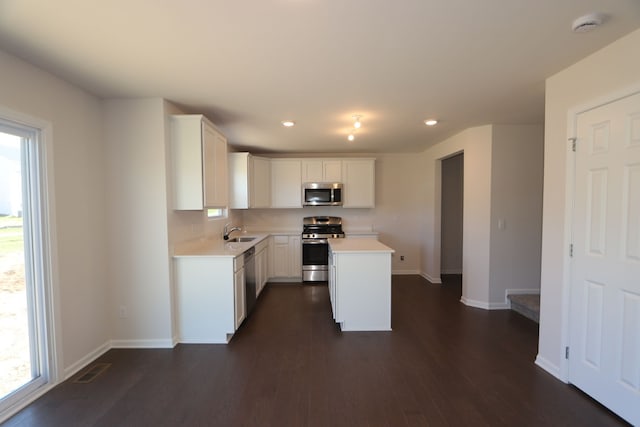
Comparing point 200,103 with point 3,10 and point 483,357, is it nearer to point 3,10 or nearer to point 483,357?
point 3,10

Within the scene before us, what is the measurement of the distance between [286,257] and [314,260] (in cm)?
54

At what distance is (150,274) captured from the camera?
2.72m

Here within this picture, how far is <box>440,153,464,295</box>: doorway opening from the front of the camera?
5.59 metres

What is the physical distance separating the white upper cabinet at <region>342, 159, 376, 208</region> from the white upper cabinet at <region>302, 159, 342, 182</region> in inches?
6.2

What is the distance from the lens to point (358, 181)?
530 centimetres

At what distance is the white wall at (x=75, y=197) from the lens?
207 centimetres

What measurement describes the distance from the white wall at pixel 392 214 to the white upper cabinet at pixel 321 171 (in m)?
0.38

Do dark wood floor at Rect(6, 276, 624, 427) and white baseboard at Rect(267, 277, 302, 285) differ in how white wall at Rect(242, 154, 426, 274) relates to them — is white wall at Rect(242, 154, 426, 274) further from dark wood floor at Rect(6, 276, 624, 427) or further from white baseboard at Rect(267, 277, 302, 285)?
dark wood floor at Rect(6, 276, 624, 427)

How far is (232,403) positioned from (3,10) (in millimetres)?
2768

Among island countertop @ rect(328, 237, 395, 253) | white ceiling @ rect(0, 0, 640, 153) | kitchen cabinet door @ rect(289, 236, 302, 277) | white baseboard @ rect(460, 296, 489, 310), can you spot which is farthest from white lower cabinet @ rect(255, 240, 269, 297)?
white baseboard @ rect(460, 296, 489, 310)

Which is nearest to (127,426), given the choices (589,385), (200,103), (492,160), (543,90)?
(200,103)

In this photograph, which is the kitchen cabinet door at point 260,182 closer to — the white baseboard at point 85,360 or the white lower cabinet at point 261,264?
the white lower cabinet at point 261,264

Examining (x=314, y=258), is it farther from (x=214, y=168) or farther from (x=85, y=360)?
(x=85, y=360)

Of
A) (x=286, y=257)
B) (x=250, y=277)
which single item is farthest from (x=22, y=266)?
(x=286, y=257)
